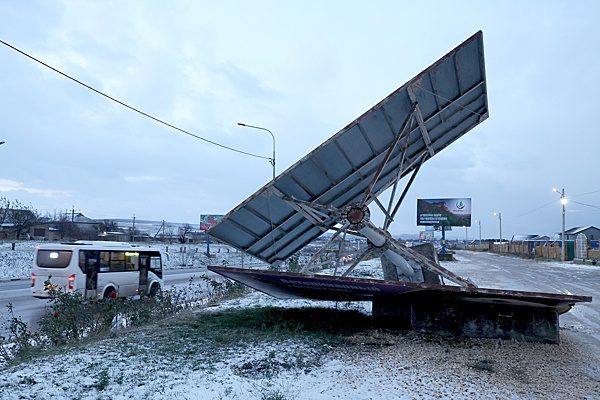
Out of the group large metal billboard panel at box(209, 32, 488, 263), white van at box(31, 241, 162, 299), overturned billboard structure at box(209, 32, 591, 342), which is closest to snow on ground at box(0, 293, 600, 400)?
overturned billboard structure at box(209, 32, 591, 342)

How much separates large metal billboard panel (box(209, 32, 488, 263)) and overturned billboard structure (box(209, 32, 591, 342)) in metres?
0.03

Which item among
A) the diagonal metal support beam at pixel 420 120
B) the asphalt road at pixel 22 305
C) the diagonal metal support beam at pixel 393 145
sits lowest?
the asphalt road at pixel 22 305

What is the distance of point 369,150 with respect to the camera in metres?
9.56

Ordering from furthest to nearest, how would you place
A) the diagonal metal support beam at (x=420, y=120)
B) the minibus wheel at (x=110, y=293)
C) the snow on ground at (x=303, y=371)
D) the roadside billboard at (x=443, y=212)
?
the roadside billboard at (x=443, y=212) < the minibus wheel at (x=110, y=293) < the diagonal metal support beam at (x=420, y=120) < the snow on ground at (x=303, y=371)

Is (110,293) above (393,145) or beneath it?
beneath

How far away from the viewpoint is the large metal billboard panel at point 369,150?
841 cm

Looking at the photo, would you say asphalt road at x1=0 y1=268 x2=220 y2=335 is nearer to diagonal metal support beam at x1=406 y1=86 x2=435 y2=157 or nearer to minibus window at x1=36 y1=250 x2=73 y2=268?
minibus window at x1=36 y1=250 x2=73 y2=268

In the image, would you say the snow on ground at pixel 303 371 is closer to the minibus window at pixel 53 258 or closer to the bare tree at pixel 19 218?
the minibus window at pixel 53 258

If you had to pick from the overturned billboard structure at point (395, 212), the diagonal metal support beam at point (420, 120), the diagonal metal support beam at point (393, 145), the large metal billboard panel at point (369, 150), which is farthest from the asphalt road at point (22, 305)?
the diagonal metal support beam at point (420, 120)

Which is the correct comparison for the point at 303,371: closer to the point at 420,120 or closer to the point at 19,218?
the point at 420,120

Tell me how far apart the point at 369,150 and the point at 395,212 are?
200 cm

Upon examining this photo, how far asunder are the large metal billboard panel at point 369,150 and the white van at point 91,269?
6.37 meters

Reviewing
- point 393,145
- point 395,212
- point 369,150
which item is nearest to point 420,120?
point 393,145

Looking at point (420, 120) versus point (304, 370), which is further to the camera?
point (420, 120)
